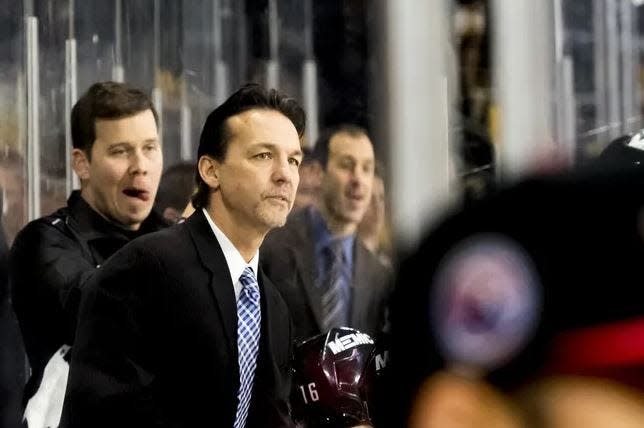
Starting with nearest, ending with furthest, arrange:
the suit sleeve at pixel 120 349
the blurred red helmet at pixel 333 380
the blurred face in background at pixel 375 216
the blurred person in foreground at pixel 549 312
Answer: the blurred person in foreground at pixel 549 312, the blurred red helmet at pixel 333 380, the suit sleeve at pixel 120 349, the blurred face in background at pixel 375 216

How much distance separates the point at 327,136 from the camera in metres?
1.77

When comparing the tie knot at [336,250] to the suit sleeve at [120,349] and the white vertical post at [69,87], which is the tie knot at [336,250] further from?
the white vertical post at [69,87]

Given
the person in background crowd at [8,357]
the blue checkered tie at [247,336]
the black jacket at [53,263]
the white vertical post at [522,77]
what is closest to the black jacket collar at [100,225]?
the black jacket at [53,263]

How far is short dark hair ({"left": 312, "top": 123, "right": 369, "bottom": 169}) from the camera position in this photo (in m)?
1.73

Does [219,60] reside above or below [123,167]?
above

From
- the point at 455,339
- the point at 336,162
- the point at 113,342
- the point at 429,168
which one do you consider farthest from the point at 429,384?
the point at 336,162

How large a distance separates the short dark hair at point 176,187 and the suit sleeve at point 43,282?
0.49 feet

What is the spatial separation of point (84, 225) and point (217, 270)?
29 centimetres

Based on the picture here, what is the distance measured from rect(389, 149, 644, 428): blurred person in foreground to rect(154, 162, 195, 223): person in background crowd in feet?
4.63

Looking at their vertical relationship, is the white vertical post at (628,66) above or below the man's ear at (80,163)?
above

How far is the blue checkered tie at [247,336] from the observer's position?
1.61 meters

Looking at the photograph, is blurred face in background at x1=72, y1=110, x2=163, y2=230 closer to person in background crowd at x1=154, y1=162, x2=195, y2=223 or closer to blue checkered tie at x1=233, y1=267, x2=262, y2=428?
person in background crowd at x1=154, y1=162, x2=195, y2=223

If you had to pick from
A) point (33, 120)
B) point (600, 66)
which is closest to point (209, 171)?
point (33, 120)

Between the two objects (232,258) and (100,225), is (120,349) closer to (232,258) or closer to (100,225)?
(232,258)
